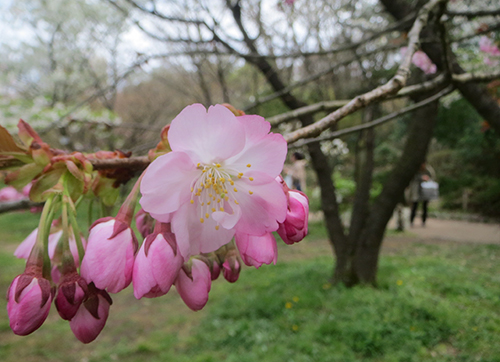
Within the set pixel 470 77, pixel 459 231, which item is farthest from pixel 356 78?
pixel 470 77

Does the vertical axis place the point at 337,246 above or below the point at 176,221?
below

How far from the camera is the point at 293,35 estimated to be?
5.30 m

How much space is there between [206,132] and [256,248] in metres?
0.17

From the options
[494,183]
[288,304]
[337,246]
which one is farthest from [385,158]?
[288,304]

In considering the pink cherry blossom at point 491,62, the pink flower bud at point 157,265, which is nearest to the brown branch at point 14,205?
the pink flower bud at point 157,265

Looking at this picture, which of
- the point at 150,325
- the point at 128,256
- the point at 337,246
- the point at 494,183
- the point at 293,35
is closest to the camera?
the point at 128,256

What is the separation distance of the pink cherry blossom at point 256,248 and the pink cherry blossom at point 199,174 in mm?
23

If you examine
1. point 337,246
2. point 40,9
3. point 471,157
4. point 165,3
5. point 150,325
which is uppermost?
point 40,9

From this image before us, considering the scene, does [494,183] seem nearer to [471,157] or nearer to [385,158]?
[471,157]

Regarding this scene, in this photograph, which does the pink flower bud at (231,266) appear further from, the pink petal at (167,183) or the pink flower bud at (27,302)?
the pink flower bud at (27,302)

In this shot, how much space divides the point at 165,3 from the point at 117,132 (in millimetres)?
5648

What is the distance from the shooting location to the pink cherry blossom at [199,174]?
16.8 inches

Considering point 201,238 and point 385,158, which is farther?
point 385,158

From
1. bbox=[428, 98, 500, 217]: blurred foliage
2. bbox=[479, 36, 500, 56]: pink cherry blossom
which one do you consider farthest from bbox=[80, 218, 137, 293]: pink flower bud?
bbox=[428, 98, 500, 217]: blurred foliage
